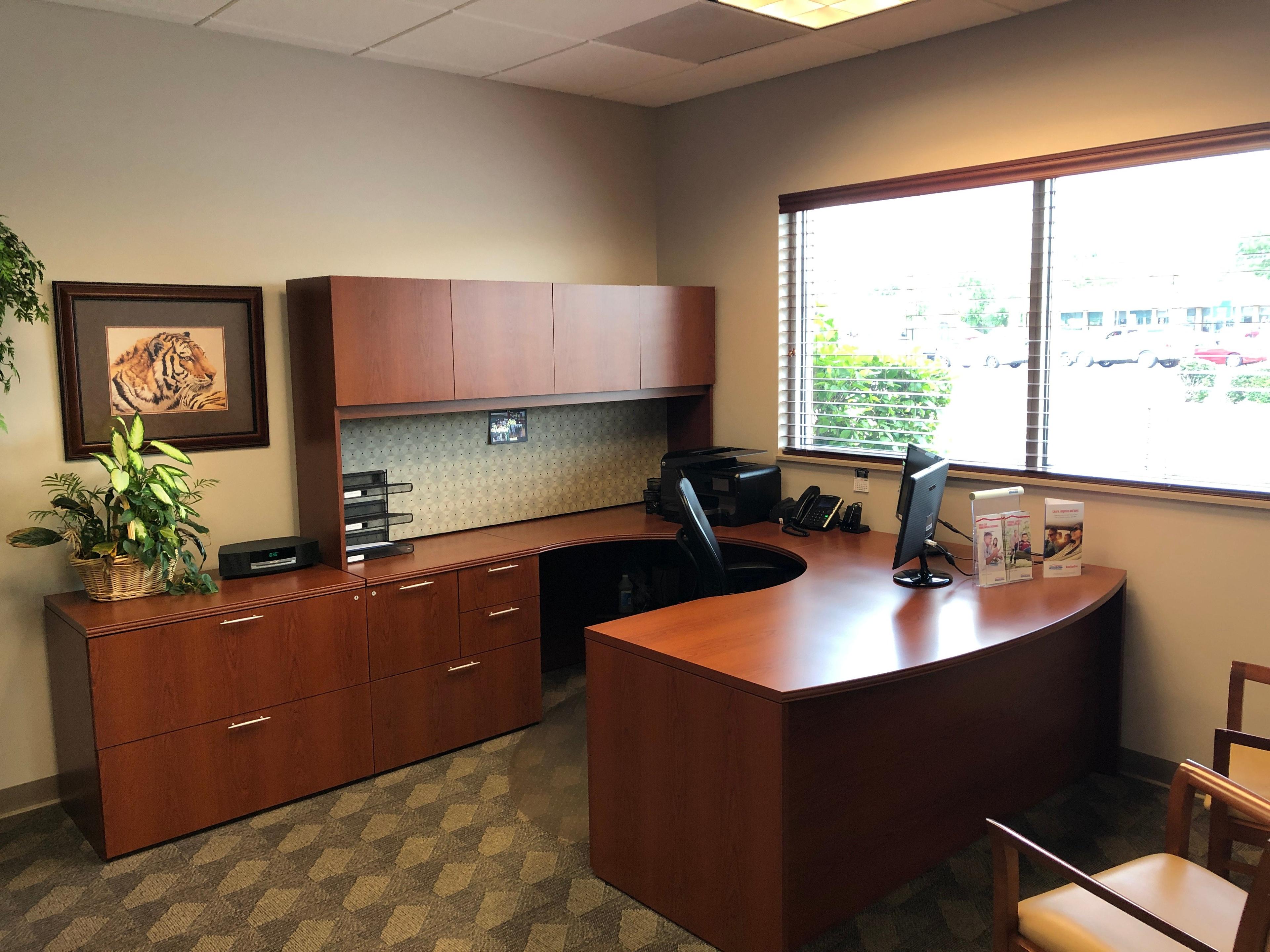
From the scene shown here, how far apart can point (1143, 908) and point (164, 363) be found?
3.40 m

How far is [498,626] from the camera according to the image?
3.90 meters

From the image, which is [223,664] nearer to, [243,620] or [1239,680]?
[243,620]

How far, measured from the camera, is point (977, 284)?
3846 millimetres

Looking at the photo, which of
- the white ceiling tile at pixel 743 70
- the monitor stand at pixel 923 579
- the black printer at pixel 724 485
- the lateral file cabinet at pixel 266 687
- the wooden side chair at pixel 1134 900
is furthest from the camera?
the black printer at pixel 724 485

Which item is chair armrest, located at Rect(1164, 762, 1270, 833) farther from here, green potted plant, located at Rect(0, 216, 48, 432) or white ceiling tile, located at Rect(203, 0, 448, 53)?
green potted plant, located at Rect(0, 216, 48, 432)

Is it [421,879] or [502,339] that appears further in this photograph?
[502,339]

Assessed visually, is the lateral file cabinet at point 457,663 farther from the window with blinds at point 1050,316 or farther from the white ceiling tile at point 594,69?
the white ceiling tile at point 594,69

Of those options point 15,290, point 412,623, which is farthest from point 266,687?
point 15,290

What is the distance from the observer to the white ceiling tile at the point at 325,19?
10.8ft

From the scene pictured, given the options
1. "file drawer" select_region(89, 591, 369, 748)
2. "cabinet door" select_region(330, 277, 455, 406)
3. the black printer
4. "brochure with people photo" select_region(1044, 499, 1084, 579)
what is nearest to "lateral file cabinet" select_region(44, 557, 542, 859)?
"file drawer" select_region(89, 591, 369, 748)

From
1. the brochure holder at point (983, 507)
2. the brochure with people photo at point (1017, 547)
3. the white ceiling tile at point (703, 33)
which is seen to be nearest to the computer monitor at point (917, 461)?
the brochure holder at point (983, 507)

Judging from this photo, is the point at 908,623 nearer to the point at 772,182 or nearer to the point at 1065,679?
the point at 1065,679

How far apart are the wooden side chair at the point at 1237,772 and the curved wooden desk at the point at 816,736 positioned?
0.49 metres

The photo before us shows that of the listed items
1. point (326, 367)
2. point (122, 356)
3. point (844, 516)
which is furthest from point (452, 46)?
point (844, 516)
